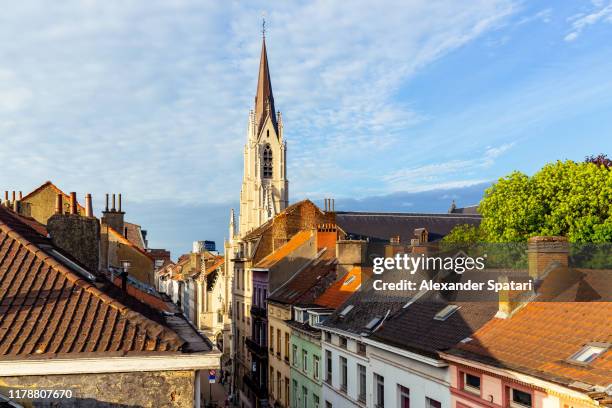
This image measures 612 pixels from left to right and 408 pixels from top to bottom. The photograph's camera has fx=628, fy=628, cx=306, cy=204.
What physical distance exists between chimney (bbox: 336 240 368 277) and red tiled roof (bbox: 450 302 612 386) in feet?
53.4

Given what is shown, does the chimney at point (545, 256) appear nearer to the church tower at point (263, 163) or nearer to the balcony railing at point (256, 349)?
the balcony railing at point (256, 349)

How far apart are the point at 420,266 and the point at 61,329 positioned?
18.9 m

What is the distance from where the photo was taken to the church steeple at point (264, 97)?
135 metres

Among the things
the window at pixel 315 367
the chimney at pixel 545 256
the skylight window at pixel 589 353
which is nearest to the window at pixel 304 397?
the window at pixel 315 367

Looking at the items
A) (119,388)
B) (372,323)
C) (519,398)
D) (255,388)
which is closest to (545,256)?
(519,398)

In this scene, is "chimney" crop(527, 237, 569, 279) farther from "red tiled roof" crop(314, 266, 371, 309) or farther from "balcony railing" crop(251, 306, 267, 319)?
"balcony railing" crop(251, 306, 267, 319)

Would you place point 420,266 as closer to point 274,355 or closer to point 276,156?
point 274,355

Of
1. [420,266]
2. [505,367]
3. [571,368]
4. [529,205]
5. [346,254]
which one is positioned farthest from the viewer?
[529,205]

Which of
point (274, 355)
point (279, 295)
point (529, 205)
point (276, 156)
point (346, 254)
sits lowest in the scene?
point (274, 355)

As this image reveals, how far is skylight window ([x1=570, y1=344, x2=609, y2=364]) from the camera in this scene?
14117mm

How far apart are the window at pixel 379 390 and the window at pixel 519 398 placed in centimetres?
819

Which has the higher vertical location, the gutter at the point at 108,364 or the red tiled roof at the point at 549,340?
the gutter at the point at 108,364

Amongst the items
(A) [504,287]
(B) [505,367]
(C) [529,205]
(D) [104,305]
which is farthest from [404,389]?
(C) [529,205]

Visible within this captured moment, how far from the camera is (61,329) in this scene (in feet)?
31.8
